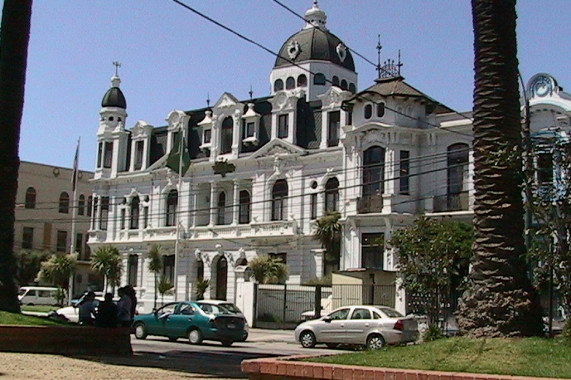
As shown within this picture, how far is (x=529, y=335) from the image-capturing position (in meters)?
11.5

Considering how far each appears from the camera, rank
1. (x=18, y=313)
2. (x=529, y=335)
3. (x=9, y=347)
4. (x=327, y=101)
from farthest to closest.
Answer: (x=327, y=101), (x=18, y=313), (x=9, y=347), (x=529, y=335)

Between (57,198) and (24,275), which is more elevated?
(57,198)

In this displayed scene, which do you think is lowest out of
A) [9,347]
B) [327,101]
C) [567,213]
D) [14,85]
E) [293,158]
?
[9,347]

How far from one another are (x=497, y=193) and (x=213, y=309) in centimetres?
1776

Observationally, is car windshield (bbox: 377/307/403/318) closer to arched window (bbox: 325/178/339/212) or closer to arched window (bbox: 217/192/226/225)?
arched window (bbox: 325/178/339/212)

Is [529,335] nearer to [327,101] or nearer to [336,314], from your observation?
[336,314]

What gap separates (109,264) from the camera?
54.8 meters

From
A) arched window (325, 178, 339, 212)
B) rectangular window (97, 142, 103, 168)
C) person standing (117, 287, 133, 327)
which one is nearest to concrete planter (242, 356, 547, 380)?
person standing (117, 287, 133, 327)

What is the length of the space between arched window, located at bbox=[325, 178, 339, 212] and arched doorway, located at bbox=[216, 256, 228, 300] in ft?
28.3

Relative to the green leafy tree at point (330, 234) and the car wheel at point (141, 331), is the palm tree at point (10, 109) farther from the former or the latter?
the green leafy tree at point (330, 234)

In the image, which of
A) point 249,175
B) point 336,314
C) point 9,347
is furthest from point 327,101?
point 9,347

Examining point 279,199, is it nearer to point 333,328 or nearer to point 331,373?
point 333,328

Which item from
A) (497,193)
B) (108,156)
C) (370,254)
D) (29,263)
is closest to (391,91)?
(370,254)

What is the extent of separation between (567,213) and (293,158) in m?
35.9
